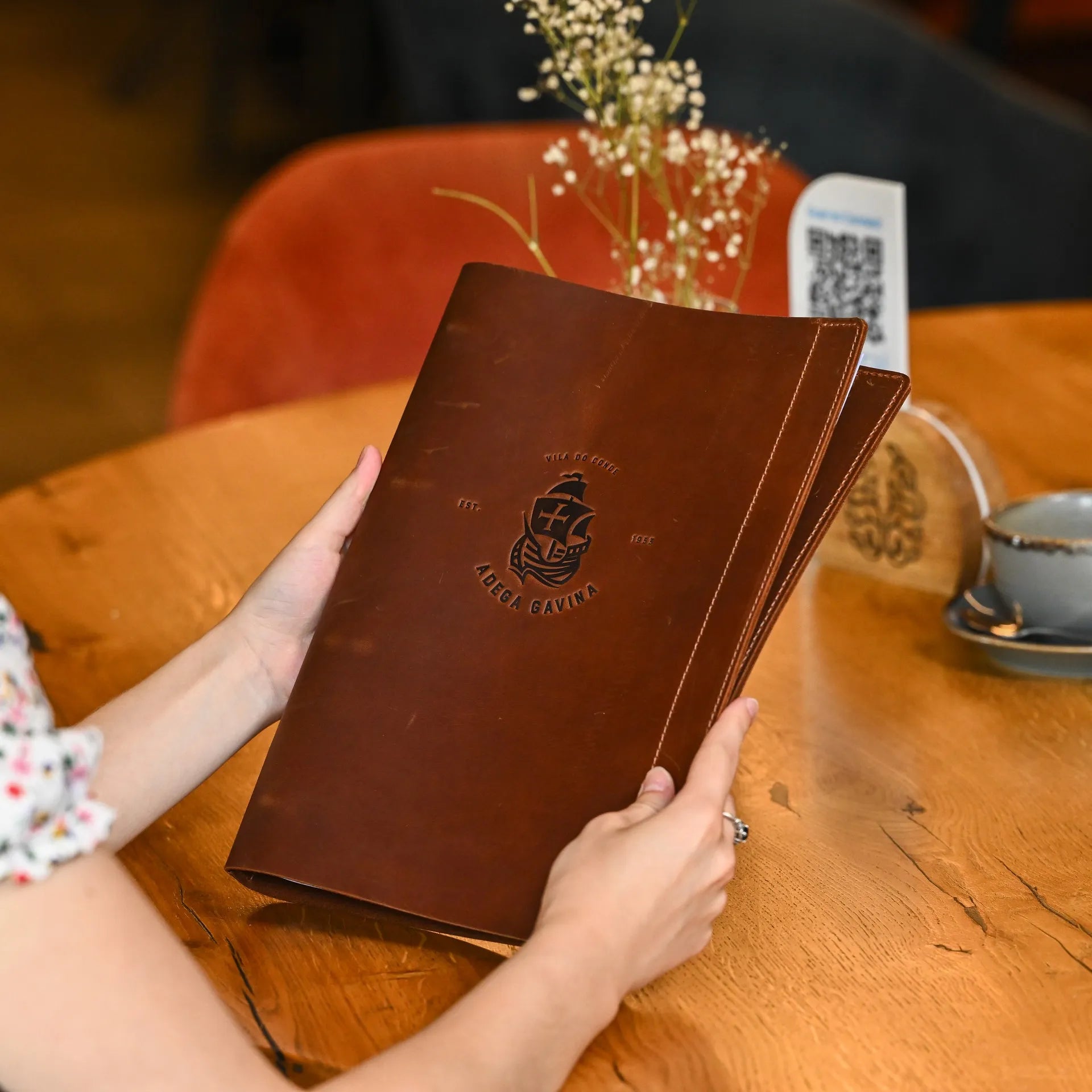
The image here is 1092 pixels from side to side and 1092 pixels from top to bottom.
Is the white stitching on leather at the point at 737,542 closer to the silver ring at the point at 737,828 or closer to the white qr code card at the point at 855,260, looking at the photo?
the silver ring at the point at 737,828

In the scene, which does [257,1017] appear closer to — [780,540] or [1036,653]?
[780,540]

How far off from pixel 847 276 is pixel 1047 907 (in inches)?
19.4

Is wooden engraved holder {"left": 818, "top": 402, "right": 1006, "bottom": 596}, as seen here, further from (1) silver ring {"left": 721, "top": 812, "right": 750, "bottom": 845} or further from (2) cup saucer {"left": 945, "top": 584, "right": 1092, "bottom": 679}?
(1) silver ring {"left": 721, "top": 812, "right": 750, "bottom": 845}

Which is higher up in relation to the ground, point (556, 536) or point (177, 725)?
point (556, 536)

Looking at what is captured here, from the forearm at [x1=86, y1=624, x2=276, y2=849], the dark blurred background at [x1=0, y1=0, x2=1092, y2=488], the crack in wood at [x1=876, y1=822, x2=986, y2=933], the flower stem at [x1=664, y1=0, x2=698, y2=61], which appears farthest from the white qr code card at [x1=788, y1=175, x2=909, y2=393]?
the dark blurred background at [x1=0, y1=0, x2=1092, y2=488]

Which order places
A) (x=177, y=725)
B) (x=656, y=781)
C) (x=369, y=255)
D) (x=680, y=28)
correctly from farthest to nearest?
(x=369, y=255) < (x=680, y=28) < (x=177, y=725) < (x=656, y=781)

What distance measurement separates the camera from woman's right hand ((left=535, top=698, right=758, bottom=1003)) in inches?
23.5

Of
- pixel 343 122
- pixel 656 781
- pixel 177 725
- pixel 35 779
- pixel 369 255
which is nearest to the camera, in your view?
pixel 35 779

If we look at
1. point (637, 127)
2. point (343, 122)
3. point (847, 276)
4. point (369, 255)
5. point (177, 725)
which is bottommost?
point (343, 122)

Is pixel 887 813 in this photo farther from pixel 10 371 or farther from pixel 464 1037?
pixel 10 371

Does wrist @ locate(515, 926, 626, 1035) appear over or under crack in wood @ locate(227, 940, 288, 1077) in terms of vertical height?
over

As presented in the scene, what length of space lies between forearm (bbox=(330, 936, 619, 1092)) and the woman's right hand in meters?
0.01

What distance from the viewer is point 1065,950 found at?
648mm

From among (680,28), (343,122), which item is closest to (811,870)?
(680,28)
